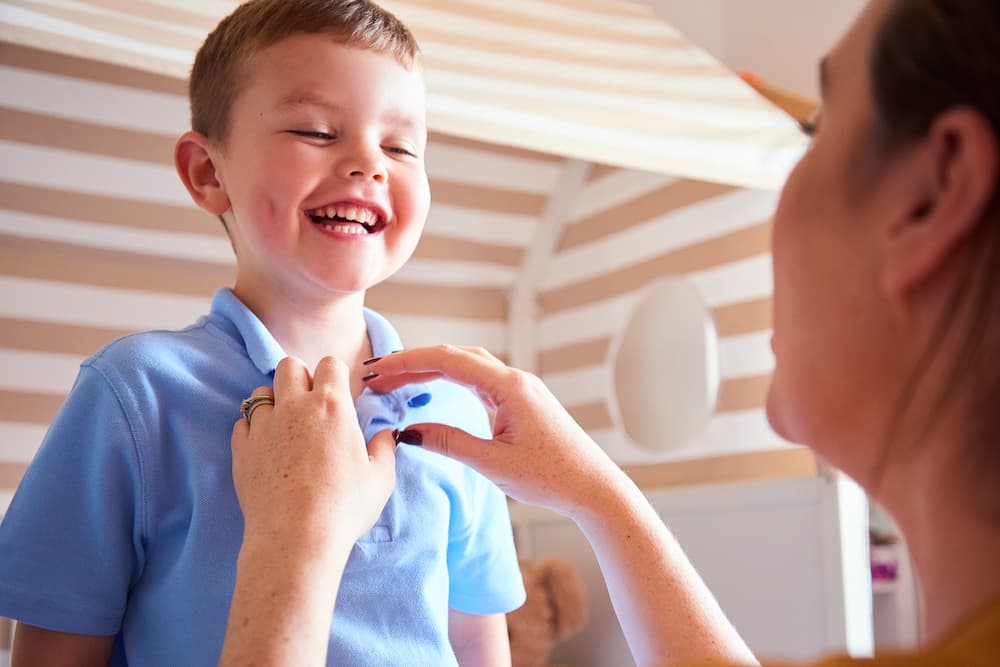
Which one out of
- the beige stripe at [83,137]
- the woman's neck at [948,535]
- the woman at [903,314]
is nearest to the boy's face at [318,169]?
the woman at [903,314]

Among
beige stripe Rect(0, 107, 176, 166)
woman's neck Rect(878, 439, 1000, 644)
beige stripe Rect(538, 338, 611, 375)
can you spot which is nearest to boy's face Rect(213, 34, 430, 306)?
woman's neck Rect(878, 439, 1000, 644)

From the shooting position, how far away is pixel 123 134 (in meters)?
2.63

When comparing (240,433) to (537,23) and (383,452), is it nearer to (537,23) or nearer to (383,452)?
(383,452)

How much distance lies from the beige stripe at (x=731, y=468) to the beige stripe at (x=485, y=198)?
2.93 feet

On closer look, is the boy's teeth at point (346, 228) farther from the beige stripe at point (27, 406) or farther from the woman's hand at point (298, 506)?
the beige stripe at point (27, 406)

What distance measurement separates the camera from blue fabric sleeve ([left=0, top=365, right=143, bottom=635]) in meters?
0.86

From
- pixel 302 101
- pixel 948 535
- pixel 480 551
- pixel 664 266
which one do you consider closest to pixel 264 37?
pixel 302 101

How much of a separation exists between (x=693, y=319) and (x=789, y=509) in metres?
0.64

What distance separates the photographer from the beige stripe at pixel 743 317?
2.60 metres

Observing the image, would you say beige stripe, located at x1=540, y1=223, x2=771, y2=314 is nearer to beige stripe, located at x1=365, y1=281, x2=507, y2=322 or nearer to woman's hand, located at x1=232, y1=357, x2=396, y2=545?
beige stripe, located at x1=365, y1=281, x2=507, y2=322

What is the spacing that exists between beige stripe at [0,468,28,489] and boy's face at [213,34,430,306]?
1.76m

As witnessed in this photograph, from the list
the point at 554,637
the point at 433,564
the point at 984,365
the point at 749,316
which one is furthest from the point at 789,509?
the point at 984,365

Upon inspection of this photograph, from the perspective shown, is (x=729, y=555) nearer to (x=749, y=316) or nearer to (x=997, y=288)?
(x=749, y=316)

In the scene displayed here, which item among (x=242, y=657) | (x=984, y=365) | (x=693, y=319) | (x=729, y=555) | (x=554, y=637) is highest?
(x=984, y=365)
